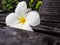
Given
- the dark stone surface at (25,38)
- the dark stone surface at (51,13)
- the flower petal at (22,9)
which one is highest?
the flower petal at (22,9)

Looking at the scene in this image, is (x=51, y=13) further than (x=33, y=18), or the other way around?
(x=51, y=13)

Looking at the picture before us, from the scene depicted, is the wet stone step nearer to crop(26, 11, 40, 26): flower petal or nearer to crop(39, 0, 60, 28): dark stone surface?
crop(39, 0, 60, 28): dark stone surface

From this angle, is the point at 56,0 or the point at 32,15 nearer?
the point at 32,15

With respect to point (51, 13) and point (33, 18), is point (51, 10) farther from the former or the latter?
point (33, 18)

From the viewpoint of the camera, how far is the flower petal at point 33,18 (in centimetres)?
30

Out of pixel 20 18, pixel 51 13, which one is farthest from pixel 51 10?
pixel 20 18

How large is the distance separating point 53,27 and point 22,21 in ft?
0.26

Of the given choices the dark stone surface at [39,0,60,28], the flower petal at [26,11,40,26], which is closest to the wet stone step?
the dark stone surface at [39,0,60,28]

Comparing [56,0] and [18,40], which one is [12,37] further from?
[56,0]

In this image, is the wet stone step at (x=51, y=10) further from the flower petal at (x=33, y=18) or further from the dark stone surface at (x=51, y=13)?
the flower petal at (x=33, y=18)

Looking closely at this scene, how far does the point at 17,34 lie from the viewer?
39cm

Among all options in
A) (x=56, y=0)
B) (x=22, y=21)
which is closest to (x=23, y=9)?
(x=22, y=21)

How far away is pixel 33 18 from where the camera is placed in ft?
1.01

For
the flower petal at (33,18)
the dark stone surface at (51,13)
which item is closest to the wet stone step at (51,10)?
the dark stone surface at (51,13)
